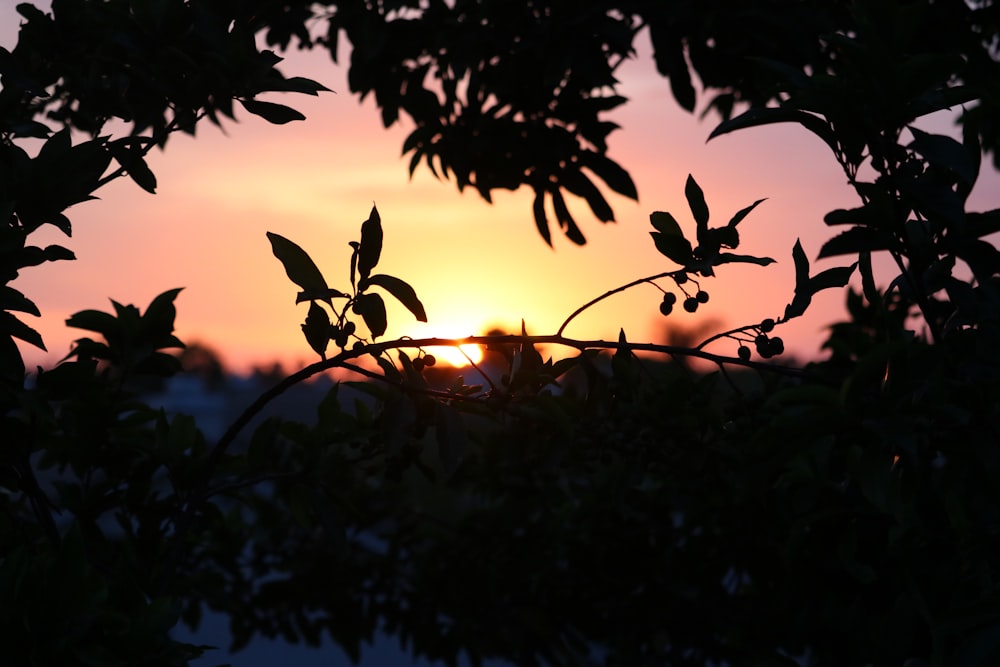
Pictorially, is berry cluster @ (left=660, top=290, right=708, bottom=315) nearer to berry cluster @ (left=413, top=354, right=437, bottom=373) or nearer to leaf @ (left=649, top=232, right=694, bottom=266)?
leaf @ (left=649, top=232, right=694, bottom=266)

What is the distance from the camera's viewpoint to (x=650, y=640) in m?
4.26

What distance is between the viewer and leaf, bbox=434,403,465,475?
2070 millimetres

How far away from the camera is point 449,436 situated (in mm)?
2086

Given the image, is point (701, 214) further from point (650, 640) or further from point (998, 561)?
point (650, 640)

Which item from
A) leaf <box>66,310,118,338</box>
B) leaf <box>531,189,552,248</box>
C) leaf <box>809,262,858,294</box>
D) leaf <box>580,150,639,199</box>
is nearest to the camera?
leaf <box>809,262,858,294</box>

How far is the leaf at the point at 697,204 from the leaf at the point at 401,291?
537 millimetres

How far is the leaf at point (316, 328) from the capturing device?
2086 mm

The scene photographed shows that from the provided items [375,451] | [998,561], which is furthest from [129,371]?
[998,561]

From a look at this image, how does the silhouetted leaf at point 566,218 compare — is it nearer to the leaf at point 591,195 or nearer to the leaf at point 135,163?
the leaf at point 591,195

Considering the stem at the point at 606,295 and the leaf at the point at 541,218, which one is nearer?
the stem at the point at 606,295

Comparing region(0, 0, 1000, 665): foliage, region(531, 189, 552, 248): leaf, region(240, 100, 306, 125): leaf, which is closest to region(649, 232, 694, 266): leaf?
region(0, 0, 1000, 665): foliage

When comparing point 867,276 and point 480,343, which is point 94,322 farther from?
point 867,276

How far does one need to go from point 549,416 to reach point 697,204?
53cm

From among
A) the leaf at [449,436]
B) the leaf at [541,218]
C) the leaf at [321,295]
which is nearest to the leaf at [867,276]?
the leaf at [449,436]
